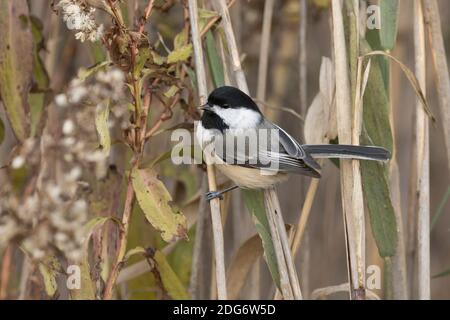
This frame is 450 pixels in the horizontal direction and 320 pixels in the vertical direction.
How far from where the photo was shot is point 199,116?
1.86m

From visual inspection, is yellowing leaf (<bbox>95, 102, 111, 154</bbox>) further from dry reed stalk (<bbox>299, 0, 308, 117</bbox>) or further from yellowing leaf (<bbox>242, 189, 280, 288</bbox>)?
dry reed stalk (<bbox>299, 0, 308, 117</bbox>)

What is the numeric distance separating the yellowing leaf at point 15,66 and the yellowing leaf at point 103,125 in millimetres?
415

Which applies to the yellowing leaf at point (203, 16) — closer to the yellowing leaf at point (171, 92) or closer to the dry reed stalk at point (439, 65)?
the yellowing leaf at point (171, 92)

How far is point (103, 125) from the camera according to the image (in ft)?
4.74

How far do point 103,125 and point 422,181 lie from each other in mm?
942

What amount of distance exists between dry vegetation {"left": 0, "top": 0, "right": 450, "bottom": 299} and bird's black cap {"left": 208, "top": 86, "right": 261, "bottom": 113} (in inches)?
1.3

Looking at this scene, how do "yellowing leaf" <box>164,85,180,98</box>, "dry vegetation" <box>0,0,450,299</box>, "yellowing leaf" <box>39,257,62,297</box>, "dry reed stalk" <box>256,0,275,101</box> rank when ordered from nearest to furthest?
"dry vegetation" <box>0,0,450,299</box>, "yellowing leaf" <box>39,257,62,297</box>, "yellowing leaf" <box>164,85,180,98</box>, "dry reed stalk" <box>256,0,275,101</box>

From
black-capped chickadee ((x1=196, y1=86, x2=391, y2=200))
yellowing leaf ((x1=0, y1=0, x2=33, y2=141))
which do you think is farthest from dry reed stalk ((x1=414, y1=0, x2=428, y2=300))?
yellowing leaf ((x1=0, y1=0, x2=33, y2=141))

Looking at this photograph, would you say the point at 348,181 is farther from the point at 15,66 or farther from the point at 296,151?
the point at 15,66

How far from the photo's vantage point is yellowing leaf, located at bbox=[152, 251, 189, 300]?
69.0 inches

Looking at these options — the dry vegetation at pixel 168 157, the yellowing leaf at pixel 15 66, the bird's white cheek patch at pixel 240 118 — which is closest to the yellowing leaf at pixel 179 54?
the dry vegetation at pixel 168 157

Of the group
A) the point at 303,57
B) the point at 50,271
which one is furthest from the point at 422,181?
the point at 50,271

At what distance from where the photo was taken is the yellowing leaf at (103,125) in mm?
1436
